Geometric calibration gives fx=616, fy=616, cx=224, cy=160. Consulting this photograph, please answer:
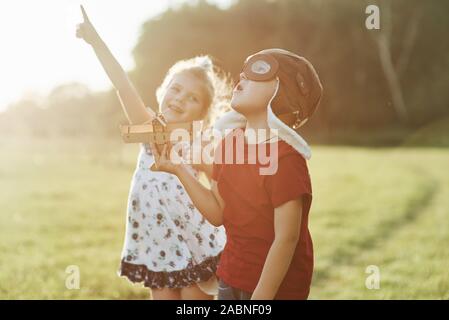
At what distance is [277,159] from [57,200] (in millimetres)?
8765

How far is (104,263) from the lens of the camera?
577 centimetres

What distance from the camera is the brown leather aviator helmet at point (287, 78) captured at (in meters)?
2.18

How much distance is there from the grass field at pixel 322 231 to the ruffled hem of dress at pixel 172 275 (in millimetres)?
1457

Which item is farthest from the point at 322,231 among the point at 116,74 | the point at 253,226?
the point at 253,226

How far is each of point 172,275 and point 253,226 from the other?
1.09 m

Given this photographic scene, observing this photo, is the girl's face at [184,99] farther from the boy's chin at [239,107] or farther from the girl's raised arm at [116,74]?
the boy's chin at [239,107]

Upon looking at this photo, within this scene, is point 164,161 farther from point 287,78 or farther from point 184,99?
point 184,99

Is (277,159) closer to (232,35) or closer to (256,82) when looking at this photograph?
(256,82)

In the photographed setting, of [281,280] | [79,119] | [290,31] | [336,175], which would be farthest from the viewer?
[290,31]

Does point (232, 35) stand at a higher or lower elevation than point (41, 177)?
higher

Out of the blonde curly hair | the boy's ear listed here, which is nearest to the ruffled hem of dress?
the blonde curly hair

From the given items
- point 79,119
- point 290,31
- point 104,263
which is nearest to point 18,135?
point 79,119

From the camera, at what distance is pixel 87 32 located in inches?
118

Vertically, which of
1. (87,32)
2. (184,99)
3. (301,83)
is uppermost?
(87,32)
